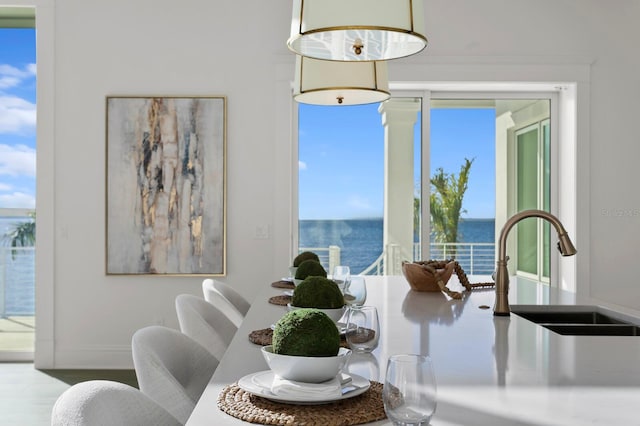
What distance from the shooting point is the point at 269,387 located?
4.44 ft

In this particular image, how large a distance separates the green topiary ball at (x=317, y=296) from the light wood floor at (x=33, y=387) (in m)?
2.45

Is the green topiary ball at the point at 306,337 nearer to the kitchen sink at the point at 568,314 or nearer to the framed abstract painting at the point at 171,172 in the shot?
the kitchen sink at the point at 568,314

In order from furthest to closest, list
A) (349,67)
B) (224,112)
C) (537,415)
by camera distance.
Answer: (224,112)
(349,67)
(537,415)

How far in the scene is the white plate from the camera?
1.28 m

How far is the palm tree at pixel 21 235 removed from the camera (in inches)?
221

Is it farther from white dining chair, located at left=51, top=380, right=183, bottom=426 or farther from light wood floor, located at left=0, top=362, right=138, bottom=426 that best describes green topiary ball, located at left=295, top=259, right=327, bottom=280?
light wood floor, located at left=0, top=362, right=138, bottom=426

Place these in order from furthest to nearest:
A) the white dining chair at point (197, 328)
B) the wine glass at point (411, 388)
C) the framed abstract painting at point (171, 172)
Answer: the framed abstract painting at point (171, 172) → the white dining chair at point (197, 328) → the wine glass at point (411, 388)

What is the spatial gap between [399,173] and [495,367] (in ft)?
12.7

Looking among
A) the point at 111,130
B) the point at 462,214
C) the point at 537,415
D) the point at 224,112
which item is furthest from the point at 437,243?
the point at 537,415

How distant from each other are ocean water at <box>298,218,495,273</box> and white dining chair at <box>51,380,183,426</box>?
12.9 ft

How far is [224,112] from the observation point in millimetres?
5129

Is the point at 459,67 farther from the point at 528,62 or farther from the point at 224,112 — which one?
the point at 224,112

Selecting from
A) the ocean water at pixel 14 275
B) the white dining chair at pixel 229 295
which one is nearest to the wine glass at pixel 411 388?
the white dining chair at pixel 229 295

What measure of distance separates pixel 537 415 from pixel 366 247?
4.29m
